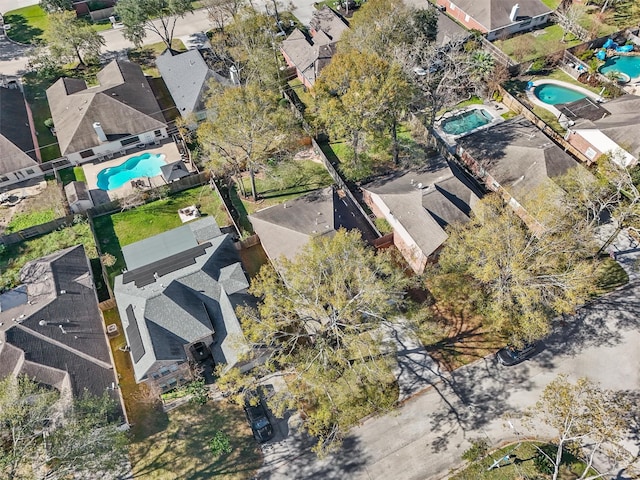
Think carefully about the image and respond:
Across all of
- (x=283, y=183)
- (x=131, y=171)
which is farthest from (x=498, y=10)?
(x=131, y=171)

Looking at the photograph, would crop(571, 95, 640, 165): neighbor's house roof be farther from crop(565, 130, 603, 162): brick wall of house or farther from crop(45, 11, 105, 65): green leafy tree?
crop(45, 11, 105, 65): green leafy tree

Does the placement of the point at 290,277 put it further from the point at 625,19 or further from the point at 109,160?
the point at 625,19

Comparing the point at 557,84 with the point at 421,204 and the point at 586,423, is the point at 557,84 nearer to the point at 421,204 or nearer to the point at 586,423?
the point at 421,204

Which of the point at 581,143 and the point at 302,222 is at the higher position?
the point at 302,222

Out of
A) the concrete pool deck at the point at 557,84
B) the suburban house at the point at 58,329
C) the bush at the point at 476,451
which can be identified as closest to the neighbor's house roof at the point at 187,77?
the suburban house at the point at 58,329

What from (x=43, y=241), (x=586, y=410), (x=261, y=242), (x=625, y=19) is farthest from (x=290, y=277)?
(x=625, y=19)

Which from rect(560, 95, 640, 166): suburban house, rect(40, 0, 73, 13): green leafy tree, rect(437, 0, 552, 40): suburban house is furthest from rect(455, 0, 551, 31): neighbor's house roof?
rect(40, 0, 73, 13): green leafy tree
